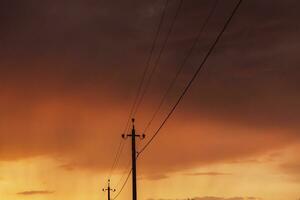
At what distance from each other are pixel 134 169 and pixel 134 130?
10.8ft

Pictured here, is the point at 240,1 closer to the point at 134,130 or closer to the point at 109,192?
the point at 134,130

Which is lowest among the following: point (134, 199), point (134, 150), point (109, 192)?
point (134, 199)

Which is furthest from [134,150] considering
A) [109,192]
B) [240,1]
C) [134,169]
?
[109,192]

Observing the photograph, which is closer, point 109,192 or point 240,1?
point 240,1

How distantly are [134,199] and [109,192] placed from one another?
42.8 metres

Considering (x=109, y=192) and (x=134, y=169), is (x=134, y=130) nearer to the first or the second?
(x=134, y=169)

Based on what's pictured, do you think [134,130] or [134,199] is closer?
[134,199]

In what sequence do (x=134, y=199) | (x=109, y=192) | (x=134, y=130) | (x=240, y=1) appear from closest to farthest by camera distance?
(x=240, y=1) → (x=134, y=199) → (x=134, y=130) → (x=109, y=192)

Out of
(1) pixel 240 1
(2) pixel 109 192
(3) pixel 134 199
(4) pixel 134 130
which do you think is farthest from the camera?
(2) pixel 109 192

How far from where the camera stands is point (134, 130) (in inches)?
1806

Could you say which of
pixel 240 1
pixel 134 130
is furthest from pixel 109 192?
pixel 240 1

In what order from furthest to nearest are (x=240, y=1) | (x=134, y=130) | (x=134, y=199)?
(x=134, y=130), (x=134, y=199), (x=240, y=1)

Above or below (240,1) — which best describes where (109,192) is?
above

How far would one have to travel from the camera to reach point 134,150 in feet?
147
